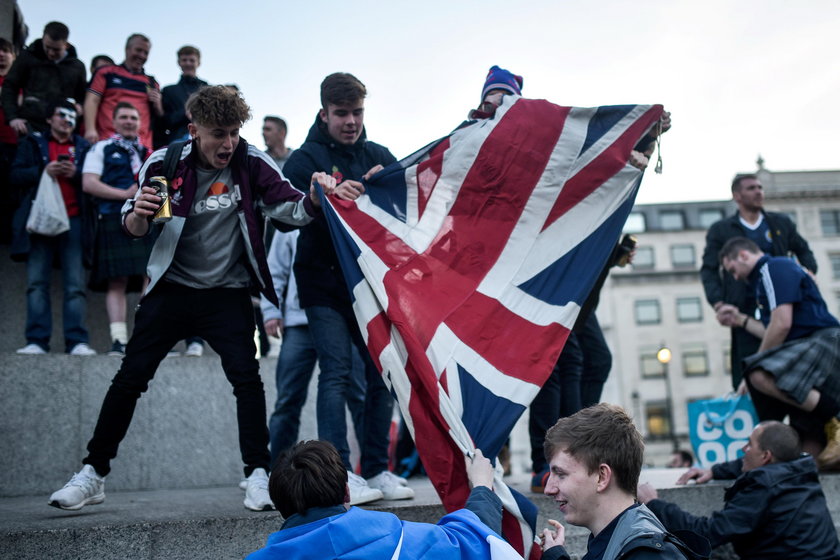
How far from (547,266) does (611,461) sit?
1.89 meters

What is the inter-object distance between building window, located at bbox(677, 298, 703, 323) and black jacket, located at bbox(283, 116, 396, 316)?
5152 cm

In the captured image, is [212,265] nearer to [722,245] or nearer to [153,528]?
[153,528]

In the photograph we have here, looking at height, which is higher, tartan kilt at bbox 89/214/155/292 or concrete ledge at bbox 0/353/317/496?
tartan kilt at bbox 89/214/155/292

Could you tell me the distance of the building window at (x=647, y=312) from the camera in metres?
53.9

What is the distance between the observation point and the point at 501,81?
5.34m

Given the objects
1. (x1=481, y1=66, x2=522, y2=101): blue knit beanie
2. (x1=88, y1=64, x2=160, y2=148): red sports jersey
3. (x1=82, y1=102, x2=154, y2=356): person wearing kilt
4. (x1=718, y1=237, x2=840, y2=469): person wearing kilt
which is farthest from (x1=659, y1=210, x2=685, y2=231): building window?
(x1=82, y1=102, x2=154, y2=356): person wearing kilt

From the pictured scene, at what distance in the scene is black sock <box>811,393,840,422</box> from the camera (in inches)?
229

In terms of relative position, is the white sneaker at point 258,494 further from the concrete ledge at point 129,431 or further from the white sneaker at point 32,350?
the white sneaker at point 32,350

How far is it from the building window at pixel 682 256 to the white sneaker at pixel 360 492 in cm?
5424

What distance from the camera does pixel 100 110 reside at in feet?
24.5

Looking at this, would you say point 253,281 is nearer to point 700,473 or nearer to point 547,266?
point 547,266

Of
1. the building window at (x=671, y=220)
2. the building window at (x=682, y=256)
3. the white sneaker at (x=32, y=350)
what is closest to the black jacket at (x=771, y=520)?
the white sneaker at (x=32, y=350)

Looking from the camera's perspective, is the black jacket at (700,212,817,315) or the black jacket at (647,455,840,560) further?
the black jacket at (700,212,817,315)

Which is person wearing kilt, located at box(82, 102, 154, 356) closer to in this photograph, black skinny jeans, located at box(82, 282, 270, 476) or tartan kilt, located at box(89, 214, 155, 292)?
tartan kilt, located at box(89, 214, 155, 292)
